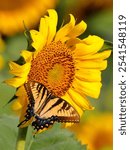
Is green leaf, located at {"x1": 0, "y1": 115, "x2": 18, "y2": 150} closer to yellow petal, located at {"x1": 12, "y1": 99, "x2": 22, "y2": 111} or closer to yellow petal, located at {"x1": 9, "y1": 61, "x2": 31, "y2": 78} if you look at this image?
yellow petal, located at {"x1": 12, "y1": 99, "x2": 22, "y2": 111}

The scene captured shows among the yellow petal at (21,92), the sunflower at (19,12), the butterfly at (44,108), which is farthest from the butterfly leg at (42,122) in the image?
the sunflower at (19,12)

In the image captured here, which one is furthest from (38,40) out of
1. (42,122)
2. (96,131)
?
(96,131)

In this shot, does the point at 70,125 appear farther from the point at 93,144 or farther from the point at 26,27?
the point at 26,27

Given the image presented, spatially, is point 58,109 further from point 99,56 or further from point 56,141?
point 99,56

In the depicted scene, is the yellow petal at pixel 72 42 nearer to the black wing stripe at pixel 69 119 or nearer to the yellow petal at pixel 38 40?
the yellow petal at pixel 38 40

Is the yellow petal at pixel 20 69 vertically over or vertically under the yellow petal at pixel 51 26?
under

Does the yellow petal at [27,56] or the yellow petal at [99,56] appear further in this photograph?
the yellow petal at [99,56]

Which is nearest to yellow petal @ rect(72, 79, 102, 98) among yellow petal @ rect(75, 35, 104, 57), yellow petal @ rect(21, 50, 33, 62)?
yellow petal @ rect(75, 35, 104, 57)
